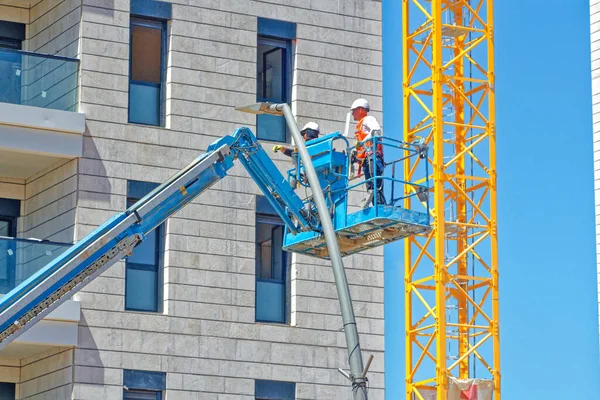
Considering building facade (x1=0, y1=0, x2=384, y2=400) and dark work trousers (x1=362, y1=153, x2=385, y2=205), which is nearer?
dark work trousers (x1=362, y1=153, x2=385, y2=205)

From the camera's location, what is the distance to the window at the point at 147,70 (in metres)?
35.6

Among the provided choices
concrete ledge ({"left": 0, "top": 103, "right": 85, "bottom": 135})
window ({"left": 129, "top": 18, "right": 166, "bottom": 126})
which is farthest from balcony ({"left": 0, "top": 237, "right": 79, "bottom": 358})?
window ({"left": 129, "top": 18, "right": 166, "bottom": 126})

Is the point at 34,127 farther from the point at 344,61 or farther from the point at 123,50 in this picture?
the point at 344,61

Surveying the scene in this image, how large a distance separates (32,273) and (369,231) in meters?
7.83

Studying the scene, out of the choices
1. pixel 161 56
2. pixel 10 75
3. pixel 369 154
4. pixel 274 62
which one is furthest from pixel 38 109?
pixel 369 154

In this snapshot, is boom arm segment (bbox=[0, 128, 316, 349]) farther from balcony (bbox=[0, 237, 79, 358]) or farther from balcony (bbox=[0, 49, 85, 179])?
balcony (bbox=[0, 49, 85, 179])

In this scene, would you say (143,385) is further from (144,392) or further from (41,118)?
(41,118)

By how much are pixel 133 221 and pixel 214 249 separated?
26.6 ft

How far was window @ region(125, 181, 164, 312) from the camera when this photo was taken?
114ft

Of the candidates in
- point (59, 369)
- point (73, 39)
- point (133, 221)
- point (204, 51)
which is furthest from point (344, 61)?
point (133, 221)

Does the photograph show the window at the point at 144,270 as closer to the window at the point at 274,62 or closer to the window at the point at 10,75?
the window at the point at 10,75

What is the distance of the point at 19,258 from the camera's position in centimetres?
3291

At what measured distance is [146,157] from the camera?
35.0m

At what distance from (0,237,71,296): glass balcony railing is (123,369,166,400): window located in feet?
9.06
